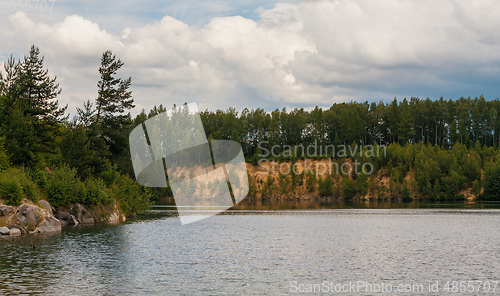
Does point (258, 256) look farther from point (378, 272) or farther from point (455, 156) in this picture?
point (455, 156)

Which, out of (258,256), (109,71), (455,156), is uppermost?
(109,71)

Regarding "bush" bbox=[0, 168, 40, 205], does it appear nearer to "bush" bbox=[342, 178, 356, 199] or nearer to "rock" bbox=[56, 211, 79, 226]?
"rock" bbox=[56, 211, 79, 226]

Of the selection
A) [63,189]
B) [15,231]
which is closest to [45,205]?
[63,189]

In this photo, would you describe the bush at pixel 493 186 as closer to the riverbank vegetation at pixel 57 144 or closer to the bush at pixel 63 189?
the riverbank vegetation at pixel 57 144

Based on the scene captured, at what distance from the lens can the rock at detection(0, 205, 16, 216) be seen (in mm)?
49562

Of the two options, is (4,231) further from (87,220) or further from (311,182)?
(311,182)

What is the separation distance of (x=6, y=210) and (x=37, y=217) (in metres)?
4.09

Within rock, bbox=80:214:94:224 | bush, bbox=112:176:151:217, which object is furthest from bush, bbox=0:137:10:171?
bush, bbox=112:176:151:217

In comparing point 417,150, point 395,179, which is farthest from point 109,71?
point 417,150

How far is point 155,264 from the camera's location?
117ft

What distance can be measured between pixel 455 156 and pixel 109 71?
490 ft

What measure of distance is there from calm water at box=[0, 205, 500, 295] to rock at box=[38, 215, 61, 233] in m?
1.49

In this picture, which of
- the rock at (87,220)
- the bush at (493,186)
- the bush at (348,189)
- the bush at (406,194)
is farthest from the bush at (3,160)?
the bush at (493,186)

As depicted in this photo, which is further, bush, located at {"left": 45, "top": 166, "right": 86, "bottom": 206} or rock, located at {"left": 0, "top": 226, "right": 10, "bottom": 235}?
bush, located at {"left": 45, "top": 166, "right": 86, "bottom": 206}
